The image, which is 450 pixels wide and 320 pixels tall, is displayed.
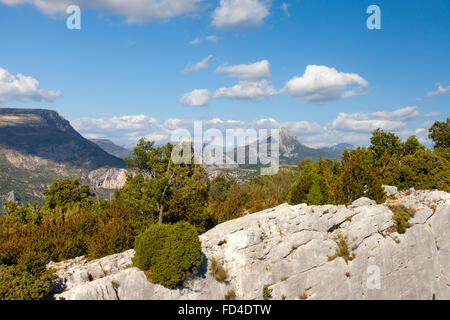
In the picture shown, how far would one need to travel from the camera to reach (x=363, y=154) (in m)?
35.0

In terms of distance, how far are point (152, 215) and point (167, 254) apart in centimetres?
604

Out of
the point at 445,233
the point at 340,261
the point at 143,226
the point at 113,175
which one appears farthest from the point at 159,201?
the point at 113,175

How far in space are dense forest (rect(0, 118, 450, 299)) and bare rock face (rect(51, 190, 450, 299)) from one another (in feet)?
4.69

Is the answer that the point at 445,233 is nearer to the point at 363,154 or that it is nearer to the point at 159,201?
the point at 363,154

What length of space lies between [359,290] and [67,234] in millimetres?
21224

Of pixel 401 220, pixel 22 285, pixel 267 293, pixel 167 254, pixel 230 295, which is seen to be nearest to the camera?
pixel 22 285

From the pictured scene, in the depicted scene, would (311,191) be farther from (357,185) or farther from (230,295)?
(230,295)

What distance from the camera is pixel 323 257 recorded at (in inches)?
771

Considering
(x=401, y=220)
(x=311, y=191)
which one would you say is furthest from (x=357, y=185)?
(x=311, y=191)

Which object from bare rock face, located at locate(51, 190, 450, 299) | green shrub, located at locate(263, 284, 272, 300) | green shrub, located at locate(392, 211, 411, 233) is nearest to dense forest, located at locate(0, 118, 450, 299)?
bare rock face, located at locate(51, 190, 450, 299)

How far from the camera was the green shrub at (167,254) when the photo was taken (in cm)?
1460

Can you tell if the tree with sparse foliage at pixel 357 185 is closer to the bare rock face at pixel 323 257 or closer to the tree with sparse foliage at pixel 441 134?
the bare rock face at pixel 323 257

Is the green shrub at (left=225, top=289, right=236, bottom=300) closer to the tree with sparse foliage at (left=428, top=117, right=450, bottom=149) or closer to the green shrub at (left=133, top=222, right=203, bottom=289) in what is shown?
the green shrub at (left=133, top=222, right=203, bottom=289)

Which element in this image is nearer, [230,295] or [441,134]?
[230,295]
